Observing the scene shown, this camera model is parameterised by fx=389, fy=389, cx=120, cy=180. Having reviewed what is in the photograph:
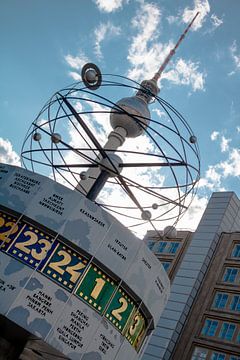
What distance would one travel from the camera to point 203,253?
4966 cm

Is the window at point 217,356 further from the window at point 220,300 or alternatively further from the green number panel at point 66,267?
the green number panel at point 66,267

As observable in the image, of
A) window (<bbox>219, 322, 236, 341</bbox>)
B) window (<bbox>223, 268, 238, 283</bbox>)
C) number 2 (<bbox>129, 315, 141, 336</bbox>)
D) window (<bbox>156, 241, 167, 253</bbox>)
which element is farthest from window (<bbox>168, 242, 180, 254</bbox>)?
number 2 (<bbox>129, 315, 141, 336</bbox>)

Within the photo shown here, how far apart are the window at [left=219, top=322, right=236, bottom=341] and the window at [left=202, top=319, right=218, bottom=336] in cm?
89

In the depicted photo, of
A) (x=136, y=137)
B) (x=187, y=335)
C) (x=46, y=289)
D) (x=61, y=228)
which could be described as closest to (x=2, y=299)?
(x=46, y=289)

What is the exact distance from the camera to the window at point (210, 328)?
136 feet

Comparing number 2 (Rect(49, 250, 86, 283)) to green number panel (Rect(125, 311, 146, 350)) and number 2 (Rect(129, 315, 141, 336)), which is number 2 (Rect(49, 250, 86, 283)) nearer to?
green number panel (Rect(125, 311, 146, 350))

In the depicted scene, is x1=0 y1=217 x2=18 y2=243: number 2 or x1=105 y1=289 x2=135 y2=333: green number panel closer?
x1=0 y1=217 x2=18 y2=243: number 2

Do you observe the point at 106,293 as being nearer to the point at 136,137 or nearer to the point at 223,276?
the point at 136,137

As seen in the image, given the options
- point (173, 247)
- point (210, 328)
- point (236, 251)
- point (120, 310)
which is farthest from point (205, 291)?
point (120, 310)

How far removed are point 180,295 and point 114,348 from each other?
117ft

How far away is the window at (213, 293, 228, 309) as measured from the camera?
43072mm

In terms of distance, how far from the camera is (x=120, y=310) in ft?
45.7

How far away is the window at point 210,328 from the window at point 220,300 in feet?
5.88

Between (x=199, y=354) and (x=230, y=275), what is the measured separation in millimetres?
9852
